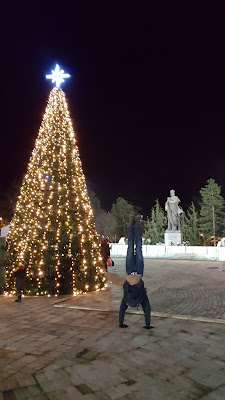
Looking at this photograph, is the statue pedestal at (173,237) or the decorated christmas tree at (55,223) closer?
the decorated christmas tree at (55,223)

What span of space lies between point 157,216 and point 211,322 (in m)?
38.5

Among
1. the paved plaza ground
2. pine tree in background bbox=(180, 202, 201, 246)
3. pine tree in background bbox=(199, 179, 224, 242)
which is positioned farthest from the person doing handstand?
pine tree in background bbox=(199, 179, 224, 242)

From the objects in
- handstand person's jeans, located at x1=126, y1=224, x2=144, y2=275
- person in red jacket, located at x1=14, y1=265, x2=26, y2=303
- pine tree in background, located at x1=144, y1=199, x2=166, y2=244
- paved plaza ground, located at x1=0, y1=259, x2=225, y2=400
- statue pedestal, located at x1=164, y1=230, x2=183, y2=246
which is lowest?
paved plaza ground, located at x1=0, y1=259, x2=225, y2=400

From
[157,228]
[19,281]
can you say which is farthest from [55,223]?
[157,228]

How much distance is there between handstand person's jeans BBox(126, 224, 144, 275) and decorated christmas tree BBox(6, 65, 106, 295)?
3666 millimetres

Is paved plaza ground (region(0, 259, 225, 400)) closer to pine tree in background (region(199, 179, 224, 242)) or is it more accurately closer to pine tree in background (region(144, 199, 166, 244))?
pine tree in background (region(199, 179, 224, 242))

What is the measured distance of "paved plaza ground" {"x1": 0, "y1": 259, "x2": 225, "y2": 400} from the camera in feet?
10.5

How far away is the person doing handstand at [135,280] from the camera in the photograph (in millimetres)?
5176

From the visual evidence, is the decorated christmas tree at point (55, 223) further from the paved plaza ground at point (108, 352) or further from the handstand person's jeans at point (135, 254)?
the handstand person's jeans at point (135, 254)

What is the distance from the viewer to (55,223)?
8898mm

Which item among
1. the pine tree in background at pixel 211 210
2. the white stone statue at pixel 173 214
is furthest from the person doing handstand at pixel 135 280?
the pine tree in background at pixel 211 210

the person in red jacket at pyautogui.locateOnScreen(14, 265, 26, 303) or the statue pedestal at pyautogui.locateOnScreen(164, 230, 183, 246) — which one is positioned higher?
the statue pedestal at pyautogui.locateOnScreen(164, 230, 183, 246)

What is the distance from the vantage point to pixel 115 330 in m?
5.25

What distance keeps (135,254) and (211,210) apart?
3820 centimetres
